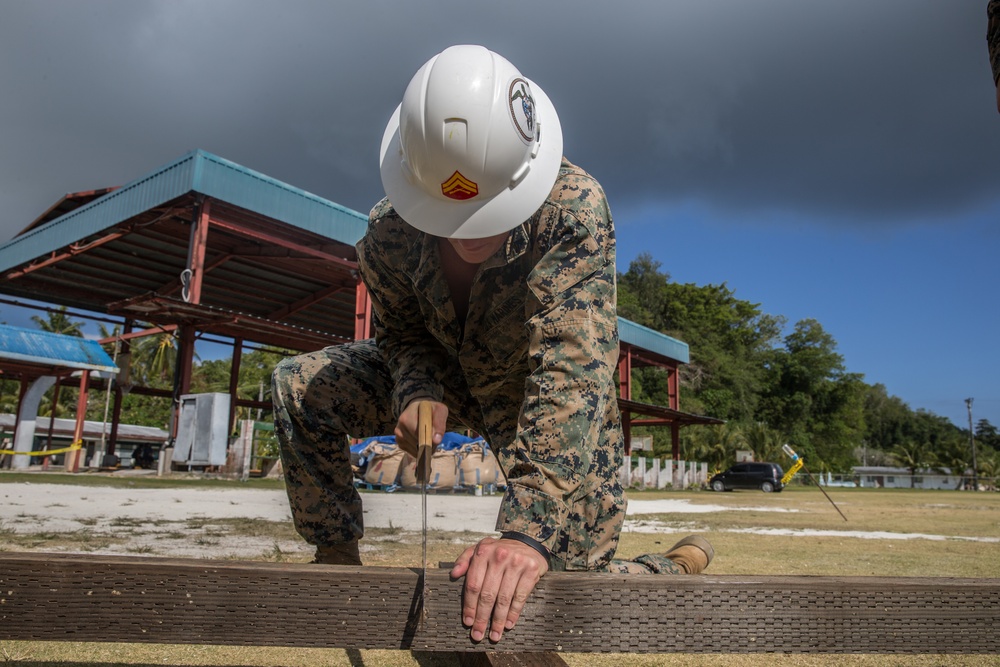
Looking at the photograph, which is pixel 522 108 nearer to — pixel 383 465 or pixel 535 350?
pixel 535 350

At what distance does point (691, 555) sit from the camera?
2.85 m

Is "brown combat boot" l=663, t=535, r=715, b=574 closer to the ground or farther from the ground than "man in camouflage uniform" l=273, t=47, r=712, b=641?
closer to the ground

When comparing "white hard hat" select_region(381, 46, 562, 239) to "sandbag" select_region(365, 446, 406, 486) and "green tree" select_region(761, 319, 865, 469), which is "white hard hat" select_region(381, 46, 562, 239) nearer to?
"sandbag" select_region(365, 446, 406, 486)

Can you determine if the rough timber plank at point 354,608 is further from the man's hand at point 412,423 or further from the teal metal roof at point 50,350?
the teal metal roof at point 50,350

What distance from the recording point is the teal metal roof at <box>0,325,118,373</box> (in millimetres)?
16969

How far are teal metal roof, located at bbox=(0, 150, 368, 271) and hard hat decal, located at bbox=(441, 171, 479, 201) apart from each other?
13.8m

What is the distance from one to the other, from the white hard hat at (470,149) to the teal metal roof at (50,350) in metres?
18.5

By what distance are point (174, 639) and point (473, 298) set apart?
1381 millimetres

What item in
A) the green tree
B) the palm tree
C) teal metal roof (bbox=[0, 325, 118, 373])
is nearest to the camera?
teal metal roof (bbox=[0, 325, 118, 373])

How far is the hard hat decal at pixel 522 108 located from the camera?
77.2 inches

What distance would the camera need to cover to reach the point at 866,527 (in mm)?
8648

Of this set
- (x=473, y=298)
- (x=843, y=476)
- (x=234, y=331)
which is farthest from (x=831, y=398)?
(x=473, y=298)

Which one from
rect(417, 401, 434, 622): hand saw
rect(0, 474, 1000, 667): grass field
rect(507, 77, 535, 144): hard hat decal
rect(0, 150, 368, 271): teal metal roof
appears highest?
rect(0, 150, 368, 271): teal metal roof

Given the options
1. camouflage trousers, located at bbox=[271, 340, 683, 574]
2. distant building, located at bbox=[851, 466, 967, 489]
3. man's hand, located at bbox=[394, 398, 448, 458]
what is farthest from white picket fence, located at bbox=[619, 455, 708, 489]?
distant building, located at bbox=[851, 466, 967, 489]
